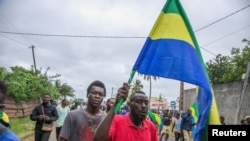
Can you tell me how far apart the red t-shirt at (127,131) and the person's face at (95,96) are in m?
0.55

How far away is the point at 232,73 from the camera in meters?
41.1

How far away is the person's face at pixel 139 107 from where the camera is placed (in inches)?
171

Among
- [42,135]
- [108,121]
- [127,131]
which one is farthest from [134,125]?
[42,135]

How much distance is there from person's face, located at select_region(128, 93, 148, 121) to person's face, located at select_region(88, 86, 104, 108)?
59 cm

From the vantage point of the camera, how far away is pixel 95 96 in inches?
192

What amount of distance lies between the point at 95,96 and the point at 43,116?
417 centimetres

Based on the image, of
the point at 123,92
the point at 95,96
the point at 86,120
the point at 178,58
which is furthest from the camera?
the point at 95,96

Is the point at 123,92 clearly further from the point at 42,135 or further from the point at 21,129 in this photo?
the point at 21,129

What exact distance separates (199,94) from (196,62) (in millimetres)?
383

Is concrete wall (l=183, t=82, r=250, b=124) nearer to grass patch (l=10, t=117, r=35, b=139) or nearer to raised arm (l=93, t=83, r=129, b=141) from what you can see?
grass patch (l=10, t=117, r=35, b=139)

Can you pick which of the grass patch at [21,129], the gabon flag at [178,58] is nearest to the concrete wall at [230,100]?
the grass patch at [21,129]

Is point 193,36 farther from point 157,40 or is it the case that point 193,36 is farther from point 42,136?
point 42,136

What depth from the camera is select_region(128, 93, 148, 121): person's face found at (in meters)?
4.34

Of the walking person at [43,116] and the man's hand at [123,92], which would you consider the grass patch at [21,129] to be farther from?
the man's hand at [123,92]
